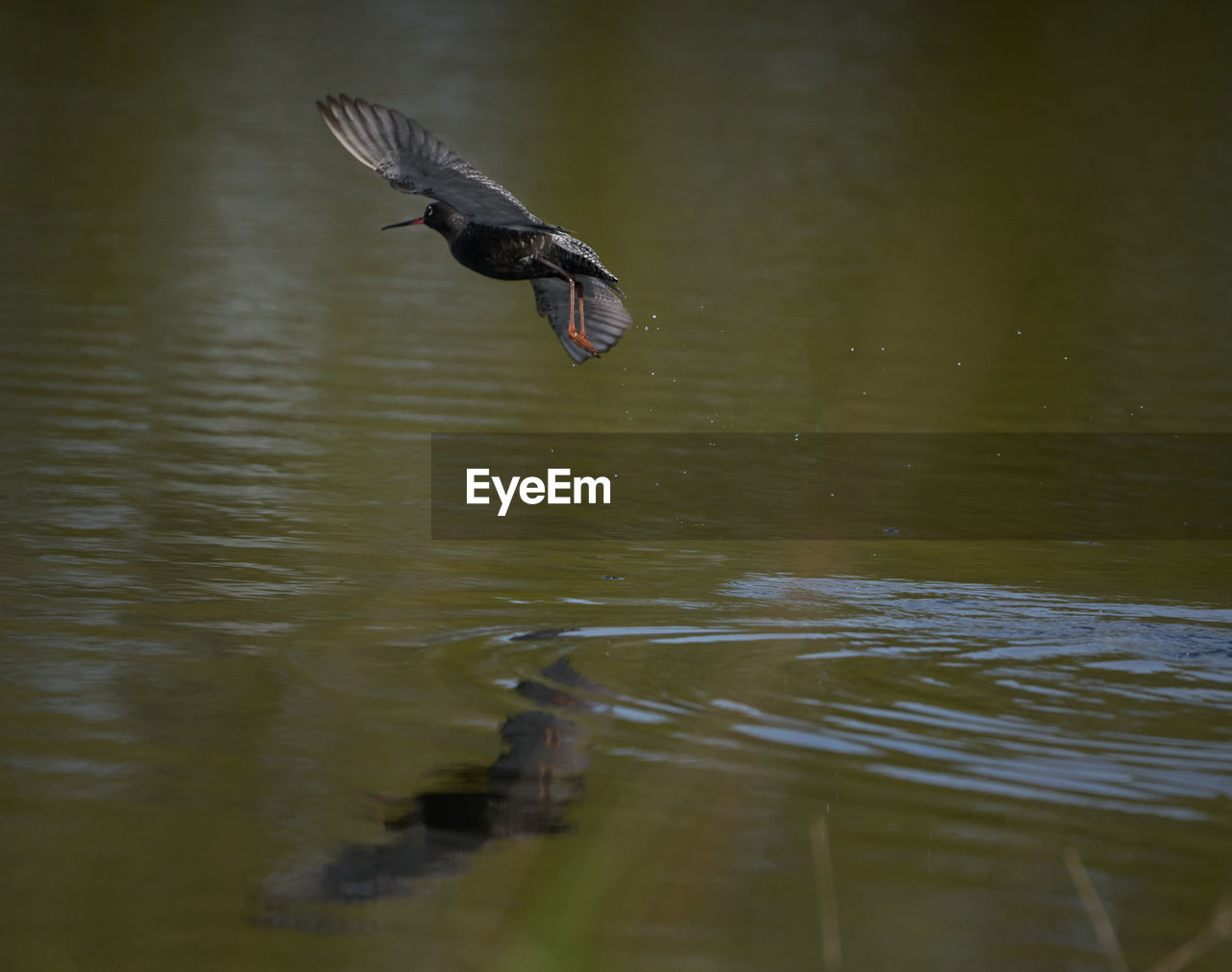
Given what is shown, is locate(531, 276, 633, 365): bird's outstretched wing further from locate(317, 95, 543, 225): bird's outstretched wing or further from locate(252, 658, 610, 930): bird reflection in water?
locate(252, 658, 610, 930): bird reflection in water

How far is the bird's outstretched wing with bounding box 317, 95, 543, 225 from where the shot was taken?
6.38 meters

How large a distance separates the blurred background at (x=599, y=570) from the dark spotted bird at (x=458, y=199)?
1315mm

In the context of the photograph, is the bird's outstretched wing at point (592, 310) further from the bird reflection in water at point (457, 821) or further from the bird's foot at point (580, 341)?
the bird reflection in water at point (457, 821)

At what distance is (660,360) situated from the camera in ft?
45.6

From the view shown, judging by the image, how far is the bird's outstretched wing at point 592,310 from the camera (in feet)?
23.2

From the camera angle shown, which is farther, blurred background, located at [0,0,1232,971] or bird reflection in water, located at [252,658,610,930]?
blurred background, located at [0,0,1232,971]

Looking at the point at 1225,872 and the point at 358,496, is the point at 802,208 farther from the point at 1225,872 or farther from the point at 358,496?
the point at 1225,872

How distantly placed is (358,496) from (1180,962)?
609 cm

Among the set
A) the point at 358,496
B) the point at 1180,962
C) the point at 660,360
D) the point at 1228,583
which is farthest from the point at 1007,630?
the point at 660,360
